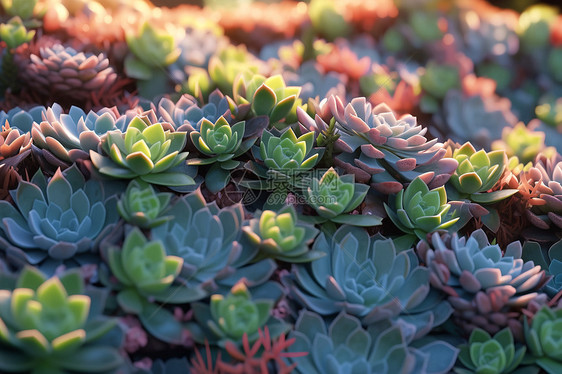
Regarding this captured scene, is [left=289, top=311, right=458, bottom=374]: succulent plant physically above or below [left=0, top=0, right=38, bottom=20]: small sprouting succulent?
below

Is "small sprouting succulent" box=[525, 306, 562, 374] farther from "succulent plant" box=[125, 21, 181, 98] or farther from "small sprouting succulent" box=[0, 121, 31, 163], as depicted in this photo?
"succulent plant" box=[125, 21, 181, 98]

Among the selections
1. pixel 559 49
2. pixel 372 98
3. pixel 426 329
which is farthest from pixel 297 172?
pixel 559 49

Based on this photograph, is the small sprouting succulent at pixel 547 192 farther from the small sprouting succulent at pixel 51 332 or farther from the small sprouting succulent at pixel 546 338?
the small sprouting succulent at pixel 51 332

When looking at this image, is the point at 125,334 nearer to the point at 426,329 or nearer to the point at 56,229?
the point at 56,229

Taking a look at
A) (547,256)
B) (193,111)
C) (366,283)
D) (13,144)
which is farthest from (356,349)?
(13,144)

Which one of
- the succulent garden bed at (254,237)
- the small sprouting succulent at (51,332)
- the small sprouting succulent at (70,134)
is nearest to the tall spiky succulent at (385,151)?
the succulent garden bed at (254,237)

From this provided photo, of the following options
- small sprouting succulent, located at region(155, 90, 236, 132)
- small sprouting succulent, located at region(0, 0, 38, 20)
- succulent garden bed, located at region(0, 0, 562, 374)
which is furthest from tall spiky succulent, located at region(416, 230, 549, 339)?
small sprouting succulent, located at region(0, 0, 38, 20)
